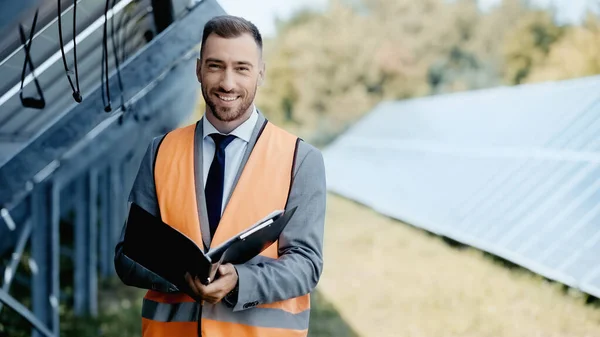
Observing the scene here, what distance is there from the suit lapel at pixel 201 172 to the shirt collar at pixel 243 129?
1 centimetres

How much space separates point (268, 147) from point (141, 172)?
1.16 ft

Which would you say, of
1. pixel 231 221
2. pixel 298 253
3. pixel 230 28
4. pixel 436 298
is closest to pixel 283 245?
pixel 298 253

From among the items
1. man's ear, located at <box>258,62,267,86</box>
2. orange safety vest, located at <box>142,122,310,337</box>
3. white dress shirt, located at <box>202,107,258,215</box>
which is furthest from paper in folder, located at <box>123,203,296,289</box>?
man's ear, located at <box>258,62,267,86</box>

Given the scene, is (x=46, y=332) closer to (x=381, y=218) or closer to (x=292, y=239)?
(x=292, y=239)

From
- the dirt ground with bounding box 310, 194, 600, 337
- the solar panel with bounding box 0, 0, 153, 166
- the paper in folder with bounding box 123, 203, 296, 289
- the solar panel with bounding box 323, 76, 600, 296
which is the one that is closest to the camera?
the paper in folder with bounding box 123, 203, 296, 289

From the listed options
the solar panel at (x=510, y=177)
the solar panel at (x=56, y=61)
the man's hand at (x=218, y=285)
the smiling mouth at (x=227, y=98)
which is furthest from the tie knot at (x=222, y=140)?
the solar panel at (x=510, y=177)

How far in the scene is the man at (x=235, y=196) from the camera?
1.85 m

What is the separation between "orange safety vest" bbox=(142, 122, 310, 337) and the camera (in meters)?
1.88

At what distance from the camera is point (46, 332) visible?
13.5ft

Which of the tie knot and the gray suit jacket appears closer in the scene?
the gray suit jacket

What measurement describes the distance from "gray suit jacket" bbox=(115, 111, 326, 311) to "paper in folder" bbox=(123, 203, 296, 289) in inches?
2.5

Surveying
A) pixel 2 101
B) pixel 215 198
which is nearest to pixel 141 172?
pixel 215 198

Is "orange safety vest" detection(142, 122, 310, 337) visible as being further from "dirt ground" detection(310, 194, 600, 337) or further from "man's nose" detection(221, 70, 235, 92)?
"dirt ground" detection(310, 194, 600, 337)

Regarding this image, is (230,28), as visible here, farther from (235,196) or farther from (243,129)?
(235,196)
